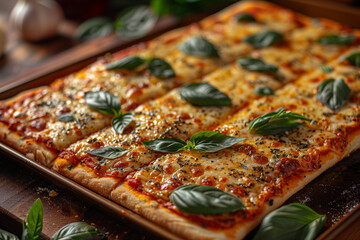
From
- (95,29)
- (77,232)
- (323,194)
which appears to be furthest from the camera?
(95,29)

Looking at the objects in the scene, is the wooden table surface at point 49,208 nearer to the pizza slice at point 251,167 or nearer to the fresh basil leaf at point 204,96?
the pizza slice at point 251,167

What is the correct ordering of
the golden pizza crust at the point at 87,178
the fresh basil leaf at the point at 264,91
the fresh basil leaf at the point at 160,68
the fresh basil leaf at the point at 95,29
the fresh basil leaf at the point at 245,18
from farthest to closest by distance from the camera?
the fresh basil leaf at the point at 95,29 < the fresh basil leaf at the point at 245,18 < the fresh basil leaf at the point at 160,68 < the fresh basil leaf at the point at 264,91 < the golden pizza crust at the point at 87,178

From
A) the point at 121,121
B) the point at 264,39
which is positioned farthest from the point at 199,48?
Answer: the point at 121,121

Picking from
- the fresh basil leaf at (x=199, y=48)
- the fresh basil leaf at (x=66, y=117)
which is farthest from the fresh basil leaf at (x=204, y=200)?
the fresh basil leaf at (x=199, y=48)

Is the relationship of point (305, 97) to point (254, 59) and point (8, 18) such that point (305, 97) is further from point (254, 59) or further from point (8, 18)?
point (8, 18)

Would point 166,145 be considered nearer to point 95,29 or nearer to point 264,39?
point 264,39

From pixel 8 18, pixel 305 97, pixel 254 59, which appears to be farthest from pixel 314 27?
pixel 8 18
